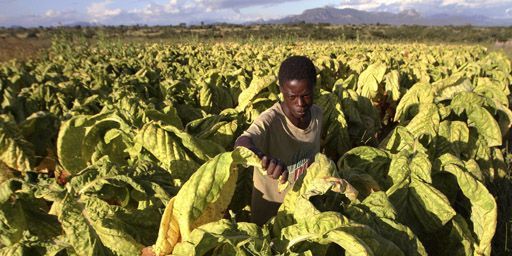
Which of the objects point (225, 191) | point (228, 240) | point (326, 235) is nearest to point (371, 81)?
point (225, 191)

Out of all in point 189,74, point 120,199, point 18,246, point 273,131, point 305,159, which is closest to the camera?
point 18,246

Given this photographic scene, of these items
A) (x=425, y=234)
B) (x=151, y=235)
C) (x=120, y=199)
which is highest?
(x=120, y=199)

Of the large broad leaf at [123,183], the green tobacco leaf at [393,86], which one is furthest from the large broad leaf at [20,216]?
the green tobacco leaf at [393,86]

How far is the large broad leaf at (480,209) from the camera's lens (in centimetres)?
205

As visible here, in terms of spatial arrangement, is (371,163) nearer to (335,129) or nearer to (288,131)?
(288,131)

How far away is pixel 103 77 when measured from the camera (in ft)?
22.9

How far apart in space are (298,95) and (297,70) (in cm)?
16

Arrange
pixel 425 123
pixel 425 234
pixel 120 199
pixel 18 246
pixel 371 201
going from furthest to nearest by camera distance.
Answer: pixel 425 123 < pixel 425 234 < pixel 120 199 < pixel 371 201 < pixel 18 246

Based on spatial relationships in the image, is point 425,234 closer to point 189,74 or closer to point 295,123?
point 295,123

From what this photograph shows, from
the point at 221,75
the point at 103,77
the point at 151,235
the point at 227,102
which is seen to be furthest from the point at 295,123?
the point at 103,77

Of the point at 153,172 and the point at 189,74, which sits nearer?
the point at 153,172

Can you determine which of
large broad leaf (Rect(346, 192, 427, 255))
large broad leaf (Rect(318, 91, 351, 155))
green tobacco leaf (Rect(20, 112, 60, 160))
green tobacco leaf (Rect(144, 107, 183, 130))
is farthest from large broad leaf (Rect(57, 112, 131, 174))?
large broad leaf (Rect(318, 91, 351, 155))

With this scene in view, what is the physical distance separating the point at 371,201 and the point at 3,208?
5.30 feet

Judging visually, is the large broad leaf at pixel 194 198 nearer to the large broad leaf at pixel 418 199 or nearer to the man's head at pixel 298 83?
the large broad leaf at pixel 418 199
